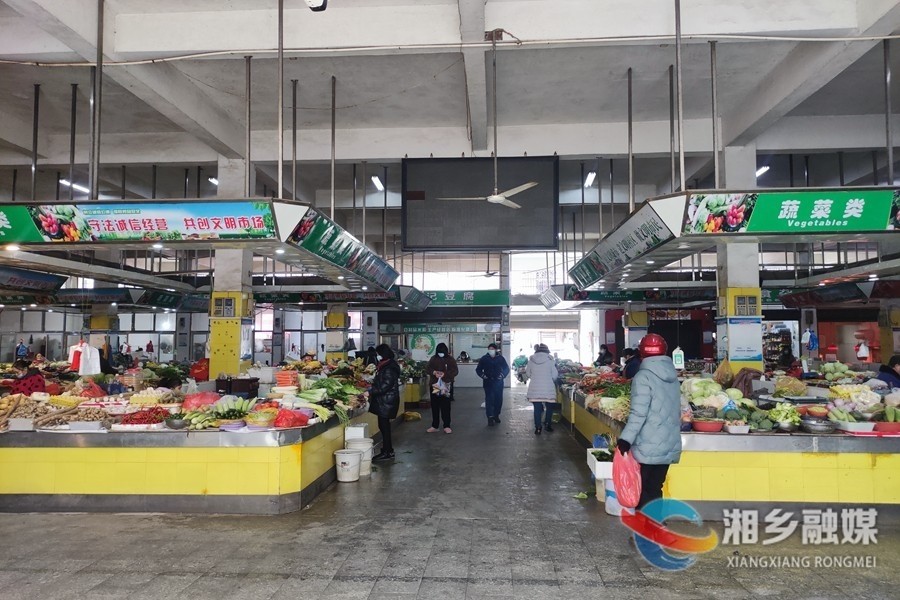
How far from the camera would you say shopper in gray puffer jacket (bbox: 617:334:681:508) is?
15.6 feet

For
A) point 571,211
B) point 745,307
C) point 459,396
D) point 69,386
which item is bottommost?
point 459,396

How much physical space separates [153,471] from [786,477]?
6248 mm

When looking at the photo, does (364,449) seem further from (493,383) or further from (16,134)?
(16,134)

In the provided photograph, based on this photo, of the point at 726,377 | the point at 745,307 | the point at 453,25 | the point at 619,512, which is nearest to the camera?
the point at 619,512

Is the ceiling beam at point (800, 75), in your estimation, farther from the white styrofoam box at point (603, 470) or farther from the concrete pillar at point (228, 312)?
the concrete pillar at point (228, 312)

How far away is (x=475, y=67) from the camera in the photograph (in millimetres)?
6902

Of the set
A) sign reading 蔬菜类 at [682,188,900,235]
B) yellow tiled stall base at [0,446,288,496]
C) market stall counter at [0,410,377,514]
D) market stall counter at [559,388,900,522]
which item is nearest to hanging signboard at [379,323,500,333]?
market stall counter at [0,410,377,514]

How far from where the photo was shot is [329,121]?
9.95 meters

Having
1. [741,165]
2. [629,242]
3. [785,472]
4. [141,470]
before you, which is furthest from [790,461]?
[141,470]

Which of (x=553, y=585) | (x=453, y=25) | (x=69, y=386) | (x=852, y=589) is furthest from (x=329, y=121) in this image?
(x=852, y=589)

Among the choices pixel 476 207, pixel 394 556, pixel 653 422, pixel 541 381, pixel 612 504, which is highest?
pixel 476 207

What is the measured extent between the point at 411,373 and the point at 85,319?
1130 centimetres

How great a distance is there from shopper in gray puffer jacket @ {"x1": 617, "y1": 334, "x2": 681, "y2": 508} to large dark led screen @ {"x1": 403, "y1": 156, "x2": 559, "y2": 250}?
10.1ft

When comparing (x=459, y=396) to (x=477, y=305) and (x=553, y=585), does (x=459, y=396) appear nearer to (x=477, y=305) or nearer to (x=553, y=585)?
(x=477, y=305)
